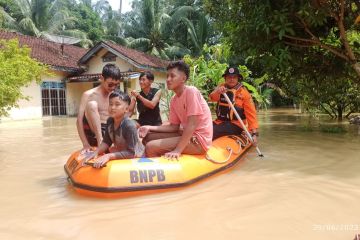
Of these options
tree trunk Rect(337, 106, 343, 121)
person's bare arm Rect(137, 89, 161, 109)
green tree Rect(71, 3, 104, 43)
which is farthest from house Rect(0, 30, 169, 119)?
person's bare arm Rect(137, 89, 161, 109)

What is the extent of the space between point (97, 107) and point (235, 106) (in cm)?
224

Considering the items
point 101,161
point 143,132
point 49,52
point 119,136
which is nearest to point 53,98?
point 49,52

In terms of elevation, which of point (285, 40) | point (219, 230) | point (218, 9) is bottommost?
point (219, 230)

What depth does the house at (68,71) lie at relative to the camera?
1777 cm

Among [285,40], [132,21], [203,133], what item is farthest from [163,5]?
[203,133]

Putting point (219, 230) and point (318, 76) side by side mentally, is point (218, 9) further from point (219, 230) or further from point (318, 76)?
point (219, 230)

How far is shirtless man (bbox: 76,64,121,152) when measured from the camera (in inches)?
178

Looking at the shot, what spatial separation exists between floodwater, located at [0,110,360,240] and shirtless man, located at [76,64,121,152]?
28.3 inches

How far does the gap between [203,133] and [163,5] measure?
23.6 meters

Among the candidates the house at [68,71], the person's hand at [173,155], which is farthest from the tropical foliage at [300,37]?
the house at [68,71]

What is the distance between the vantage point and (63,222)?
3293 millimetres

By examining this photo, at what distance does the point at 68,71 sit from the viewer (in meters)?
19.0

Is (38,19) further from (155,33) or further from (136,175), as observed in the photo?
(136,175)

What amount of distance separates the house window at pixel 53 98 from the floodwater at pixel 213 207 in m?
13.1
